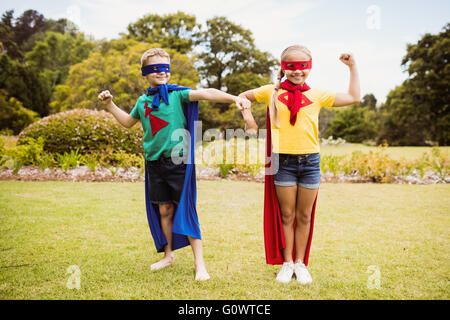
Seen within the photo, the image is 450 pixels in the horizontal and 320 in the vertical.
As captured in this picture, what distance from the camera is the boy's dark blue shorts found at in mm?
3018

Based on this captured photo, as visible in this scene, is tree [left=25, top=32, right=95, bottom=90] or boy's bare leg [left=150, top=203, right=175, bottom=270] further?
tree [left=25, top=32, right=95, bottom=90]

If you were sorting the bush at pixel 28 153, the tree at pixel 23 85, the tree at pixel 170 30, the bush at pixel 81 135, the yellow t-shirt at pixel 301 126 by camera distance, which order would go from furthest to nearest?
the tree at pixel 23 85 → the tree at pixel 170 30 → the bush at pixel 81 135 → the bush at pixel 28 153 → the yellow t-shirt at pixel 301 126

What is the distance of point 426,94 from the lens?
27469mm

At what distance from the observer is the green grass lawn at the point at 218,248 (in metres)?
2.86

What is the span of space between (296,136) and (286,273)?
1.19 metres

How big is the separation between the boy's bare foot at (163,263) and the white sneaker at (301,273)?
1199 mm

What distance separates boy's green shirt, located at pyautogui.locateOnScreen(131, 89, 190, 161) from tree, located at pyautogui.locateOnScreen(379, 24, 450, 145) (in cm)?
2834

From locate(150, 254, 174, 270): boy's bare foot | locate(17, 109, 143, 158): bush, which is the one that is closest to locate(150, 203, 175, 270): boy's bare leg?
locate(150, 254, 174, 270): boy's bare foot

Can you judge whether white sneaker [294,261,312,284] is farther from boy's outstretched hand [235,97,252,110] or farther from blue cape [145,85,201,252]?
boy's outstretched hand [235,97,252,110]

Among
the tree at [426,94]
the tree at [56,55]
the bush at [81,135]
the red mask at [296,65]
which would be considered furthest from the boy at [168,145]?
the tree at [56,55]

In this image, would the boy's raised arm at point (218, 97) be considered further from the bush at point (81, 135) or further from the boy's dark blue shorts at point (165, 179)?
the bush at point (81, 135)

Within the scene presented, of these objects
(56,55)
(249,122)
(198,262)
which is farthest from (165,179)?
(56,55)
